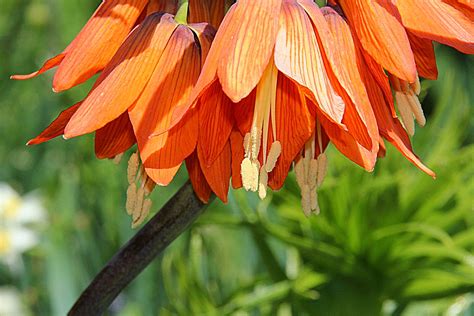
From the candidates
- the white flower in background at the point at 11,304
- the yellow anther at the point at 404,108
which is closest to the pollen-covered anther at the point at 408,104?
the yellow anther at the point at 404,108

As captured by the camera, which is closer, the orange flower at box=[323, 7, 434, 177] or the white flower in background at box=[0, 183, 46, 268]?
the orange flower at box=[323, 7, 434, 177]

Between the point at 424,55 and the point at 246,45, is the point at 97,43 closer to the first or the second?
the point at 246,45

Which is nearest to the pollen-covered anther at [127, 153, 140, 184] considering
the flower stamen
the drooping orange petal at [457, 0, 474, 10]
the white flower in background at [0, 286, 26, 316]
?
the flower stamen

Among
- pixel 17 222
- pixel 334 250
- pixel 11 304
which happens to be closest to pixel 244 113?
pixel 334 250

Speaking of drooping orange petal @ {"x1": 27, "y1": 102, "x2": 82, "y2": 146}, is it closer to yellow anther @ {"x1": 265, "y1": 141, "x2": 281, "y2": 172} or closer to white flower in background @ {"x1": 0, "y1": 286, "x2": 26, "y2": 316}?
yellow anther @ {"x1": 265, "y1": 141, "x2": 281, "y2": 172}

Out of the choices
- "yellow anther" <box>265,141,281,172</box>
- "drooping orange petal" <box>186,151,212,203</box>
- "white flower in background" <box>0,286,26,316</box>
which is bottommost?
"white flower in background" <box>0,286,26,316</box>

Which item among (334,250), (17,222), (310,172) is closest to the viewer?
(310,172)

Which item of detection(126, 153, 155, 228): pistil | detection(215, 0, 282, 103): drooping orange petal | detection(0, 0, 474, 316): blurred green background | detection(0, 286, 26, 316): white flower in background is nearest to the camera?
detection(215, 0, 282, 103): drooping orange petal
